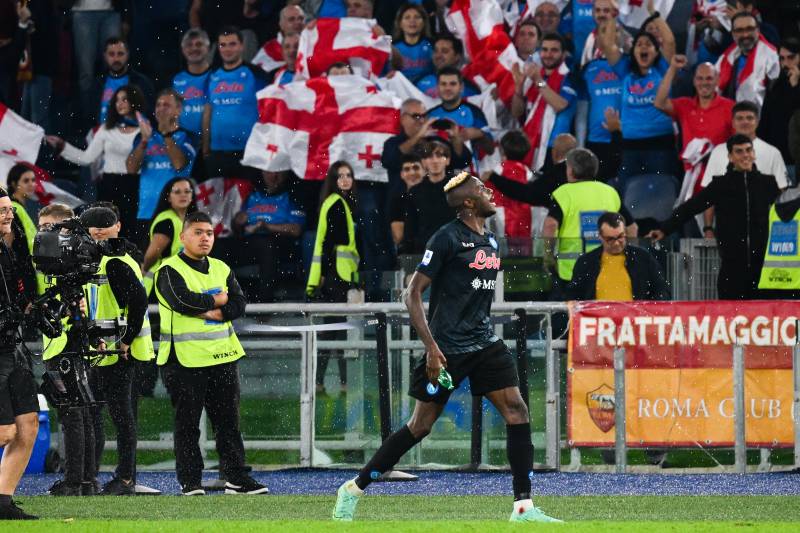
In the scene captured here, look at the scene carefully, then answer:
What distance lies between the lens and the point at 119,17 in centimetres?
1833

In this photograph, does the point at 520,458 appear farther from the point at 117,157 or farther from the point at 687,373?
the point at 117,157

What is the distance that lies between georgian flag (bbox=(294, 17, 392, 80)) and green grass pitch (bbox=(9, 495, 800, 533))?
7123mm

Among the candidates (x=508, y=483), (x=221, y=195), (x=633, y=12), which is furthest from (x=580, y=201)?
(x=221, y=195)

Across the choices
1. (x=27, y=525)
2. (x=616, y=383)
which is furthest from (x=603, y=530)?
(x=616, y=383)

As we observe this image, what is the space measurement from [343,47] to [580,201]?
3.80 metres

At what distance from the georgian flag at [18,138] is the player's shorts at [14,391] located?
8.59 meters

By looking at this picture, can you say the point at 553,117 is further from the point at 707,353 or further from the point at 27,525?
the point at 27,525

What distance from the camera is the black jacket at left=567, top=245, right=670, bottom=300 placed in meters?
13.3

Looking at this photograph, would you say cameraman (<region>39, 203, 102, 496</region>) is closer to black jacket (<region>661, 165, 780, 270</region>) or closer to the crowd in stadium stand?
the crowd in stadium stand

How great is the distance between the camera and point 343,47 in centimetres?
1702

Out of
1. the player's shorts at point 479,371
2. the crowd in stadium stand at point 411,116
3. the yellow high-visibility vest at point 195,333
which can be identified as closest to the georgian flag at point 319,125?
the crowd in stadium stand at point 411,116

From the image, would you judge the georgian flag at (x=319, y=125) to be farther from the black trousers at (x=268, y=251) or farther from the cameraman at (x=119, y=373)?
the cameraman at (x=119, y=373)

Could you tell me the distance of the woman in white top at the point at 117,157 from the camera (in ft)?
56.4

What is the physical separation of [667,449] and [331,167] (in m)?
4.71
